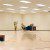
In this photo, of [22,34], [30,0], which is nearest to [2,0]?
[30,0]

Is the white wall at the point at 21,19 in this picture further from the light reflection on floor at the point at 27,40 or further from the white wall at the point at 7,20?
the light reflection on floor at the point at 27,40

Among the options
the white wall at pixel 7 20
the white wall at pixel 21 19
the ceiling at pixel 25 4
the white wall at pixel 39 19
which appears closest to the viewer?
the ceiling at pixel 25 4

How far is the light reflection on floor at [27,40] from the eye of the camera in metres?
4.08

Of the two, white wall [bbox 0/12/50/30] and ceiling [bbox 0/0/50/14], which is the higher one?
ceiling [bbox 0/0/50/14]

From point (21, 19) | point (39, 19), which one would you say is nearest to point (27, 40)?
point (39, 19)

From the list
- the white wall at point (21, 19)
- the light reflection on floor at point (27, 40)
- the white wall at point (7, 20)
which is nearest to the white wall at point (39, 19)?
the white wall at point (21, 19)

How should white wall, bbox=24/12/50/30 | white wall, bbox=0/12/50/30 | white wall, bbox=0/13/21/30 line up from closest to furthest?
white wall, bbox=24/12/50/30 → white wall, bbox=0/12/50/30 → white wall, bbox=0/13/21/30

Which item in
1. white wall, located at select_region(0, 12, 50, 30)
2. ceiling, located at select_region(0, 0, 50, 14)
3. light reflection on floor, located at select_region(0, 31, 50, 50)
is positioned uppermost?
ceiling, located at select_region(0, 0, 50, 14)

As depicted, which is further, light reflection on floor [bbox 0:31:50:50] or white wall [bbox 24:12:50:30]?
white wall [bbox 24:12:50:30]

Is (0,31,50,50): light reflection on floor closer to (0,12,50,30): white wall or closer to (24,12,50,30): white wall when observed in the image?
(24,12,50,30): white wall

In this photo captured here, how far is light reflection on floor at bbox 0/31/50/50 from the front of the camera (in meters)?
4.08

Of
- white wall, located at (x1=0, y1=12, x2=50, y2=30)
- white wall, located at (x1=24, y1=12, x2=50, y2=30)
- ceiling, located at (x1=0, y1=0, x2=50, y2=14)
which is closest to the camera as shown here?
ceiling, located at (x1=0, y1=0, x2=50, y2=14)

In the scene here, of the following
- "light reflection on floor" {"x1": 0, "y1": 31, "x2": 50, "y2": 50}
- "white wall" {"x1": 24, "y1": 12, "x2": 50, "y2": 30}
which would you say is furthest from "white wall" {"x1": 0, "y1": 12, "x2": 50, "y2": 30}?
"light reflection on floor" {"x1": 0, "y1": 31, "x2": 50, "y2": 50}

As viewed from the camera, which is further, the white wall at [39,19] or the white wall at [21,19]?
the white wall at [21,19]
